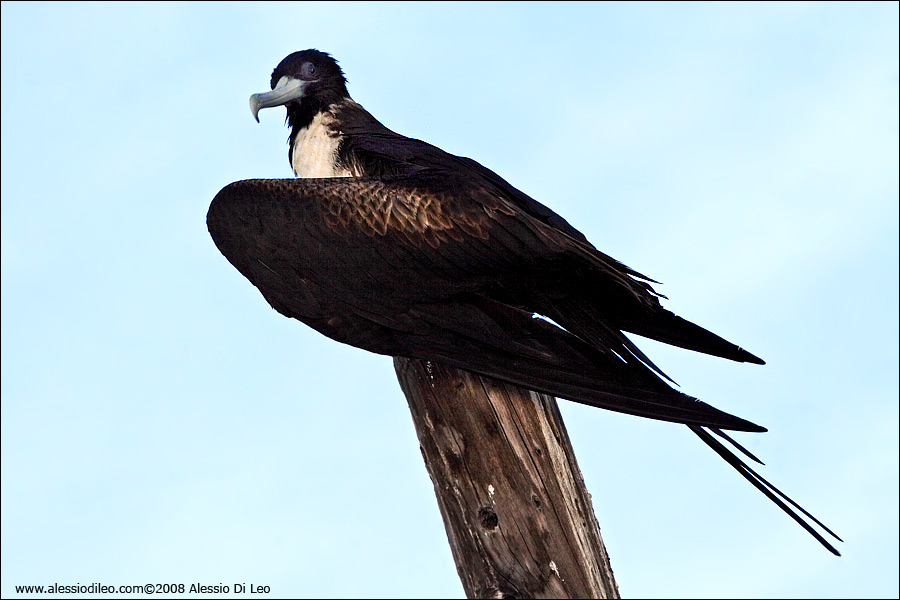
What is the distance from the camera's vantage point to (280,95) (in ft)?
22.1

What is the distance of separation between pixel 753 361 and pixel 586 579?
130 centimetres

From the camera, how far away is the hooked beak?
658cm

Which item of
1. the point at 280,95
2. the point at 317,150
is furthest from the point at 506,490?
the point at 280,95

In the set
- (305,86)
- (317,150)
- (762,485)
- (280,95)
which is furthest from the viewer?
(305,86)

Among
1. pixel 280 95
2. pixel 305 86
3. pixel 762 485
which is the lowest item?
pixel 762 485

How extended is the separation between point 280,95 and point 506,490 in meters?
3.28

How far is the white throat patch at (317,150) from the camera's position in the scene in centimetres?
624

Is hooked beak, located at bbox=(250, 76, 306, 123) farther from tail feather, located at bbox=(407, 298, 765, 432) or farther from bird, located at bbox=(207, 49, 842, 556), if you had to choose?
tail feather, located at bbox=(407, 298, 765, 432)

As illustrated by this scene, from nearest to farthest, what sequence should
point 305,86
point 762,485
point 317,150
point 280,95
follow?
point 762,485 → point 317,150 → point 280,95 → point 305,86

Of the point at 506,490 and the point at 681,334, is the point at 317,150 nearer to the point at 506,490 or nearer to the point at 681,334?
the point at 681,334

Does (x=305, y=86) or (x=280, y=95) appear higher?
(x=305, y=86)

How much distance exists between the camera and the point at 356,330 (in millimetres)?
5027

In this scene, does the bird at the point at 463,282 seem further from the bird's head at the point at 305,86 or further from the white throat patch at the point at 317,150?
the bird's head at the point at 305,86

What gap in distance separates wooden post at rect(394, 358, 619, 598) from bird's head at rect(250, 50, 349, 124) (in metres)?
2.53
